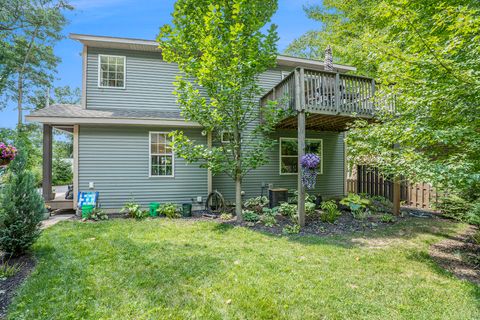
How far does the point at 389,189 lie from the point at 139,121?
9.37 meters

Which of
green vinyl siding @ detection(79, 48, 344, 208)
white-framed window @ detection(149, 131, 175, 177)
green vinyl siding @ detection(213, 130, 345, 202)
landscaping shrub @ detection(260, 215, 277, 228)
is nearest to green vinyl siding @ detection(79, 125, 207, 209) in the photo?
green vinyl siding @ detection(79, 48, 344, 208)

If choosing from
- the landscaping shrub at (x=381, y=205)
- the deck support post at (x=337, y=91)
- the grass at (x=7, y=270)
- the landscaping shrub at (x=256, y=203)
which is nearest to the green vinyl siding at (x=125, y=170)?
the landscaping shrub at (x=256, y=203)

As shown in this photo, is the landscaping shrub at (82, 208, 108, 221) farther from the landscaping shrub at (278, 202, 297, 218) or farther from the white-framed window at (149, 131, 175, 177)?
the landscaping shrub at (278, 202, 297, 218)

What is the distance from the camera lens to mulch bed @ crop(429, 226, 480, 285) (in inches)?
138

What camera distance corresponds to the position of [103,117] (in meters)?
6.98

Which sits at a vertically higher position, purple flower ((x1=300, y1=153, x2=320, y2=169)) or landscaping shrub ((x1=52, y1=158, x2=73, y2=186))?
purple flower ((x1=300, y1=153, x2=320, y2=169))

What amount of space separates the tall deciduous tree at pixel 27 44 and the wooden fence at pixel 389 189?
71.8 ft

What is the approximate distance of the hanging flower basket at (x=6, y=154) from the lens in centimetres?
404

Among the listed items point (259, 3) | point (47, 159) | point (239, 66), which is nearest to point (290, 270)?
point (239, 66)

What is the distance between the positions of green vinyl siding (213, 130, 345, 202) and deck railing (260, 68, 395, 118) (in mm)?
2713

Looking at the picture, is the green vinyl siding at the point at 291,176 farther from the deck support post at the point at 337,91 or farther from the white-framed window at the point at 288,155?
the deck support post at the point at 337,91

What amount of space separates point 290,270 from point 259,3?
21.0 ft

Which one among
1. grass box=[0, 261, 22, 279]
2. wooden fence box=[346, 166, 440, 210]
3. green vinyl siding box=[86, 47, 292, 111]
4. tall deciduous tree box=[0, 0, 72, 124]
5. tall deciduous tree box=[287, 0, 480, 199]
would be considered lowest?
grass box=[0, 261, 22, 279]

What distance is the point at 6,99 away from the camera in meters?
18.3
